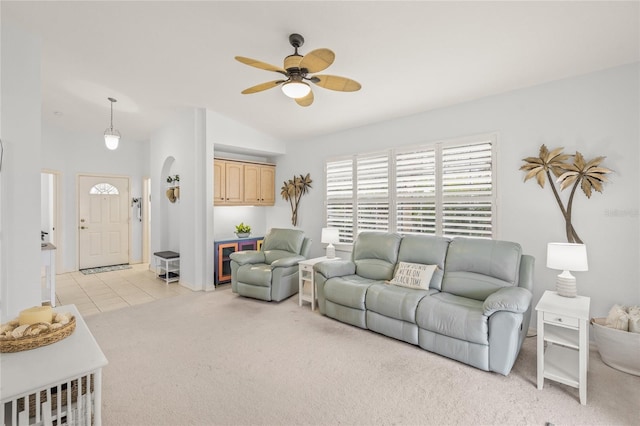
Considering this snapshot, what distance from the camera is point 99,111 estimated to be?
17.2 feet

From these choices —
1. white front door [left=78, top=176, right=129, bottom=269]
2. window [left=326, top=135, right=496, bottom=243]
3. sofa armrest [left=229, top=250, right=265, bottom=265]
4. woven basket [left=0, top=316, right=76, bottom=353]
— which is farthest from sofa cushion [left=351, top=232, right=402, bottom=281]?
white front door [left=78, top=176, right=129, bottom=269]

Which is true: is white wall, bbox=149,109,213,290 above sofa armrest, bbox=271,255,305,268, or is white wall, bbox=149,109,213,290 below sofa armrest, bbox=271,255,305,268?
above

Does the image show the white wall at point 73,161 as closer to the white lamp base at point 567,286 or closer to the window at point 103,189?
the window at point 103,189

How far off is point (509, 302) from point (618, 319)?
3.33 ft

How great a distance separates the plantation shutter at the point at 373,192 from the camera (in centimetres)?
454

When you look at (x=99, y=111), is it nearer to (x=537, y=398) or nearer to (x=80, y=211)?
(x=80, y=211)

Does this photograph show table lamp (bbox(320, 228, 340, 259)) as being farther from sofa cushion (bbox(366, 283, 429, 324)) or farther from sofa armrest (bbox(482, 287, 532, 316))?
sofa armrest (bbox(482, 287, 532, 316))

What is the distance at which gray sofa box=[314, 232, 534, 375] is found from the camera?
2506 millimetres

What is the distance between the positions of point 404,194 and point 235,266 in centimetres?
267

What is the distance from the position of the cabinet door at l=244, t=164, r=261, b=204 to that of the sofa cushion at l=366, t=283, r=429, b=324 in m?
3.22

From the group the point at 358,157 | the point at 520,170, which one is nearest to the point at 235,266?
the point at 358,157

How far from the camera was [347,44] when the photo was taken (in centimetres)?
283

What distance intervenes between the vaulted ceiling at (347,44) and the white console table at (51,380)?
8.58 feet

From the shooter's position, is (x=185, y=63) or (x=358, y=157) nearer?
(x=185, y=63)
